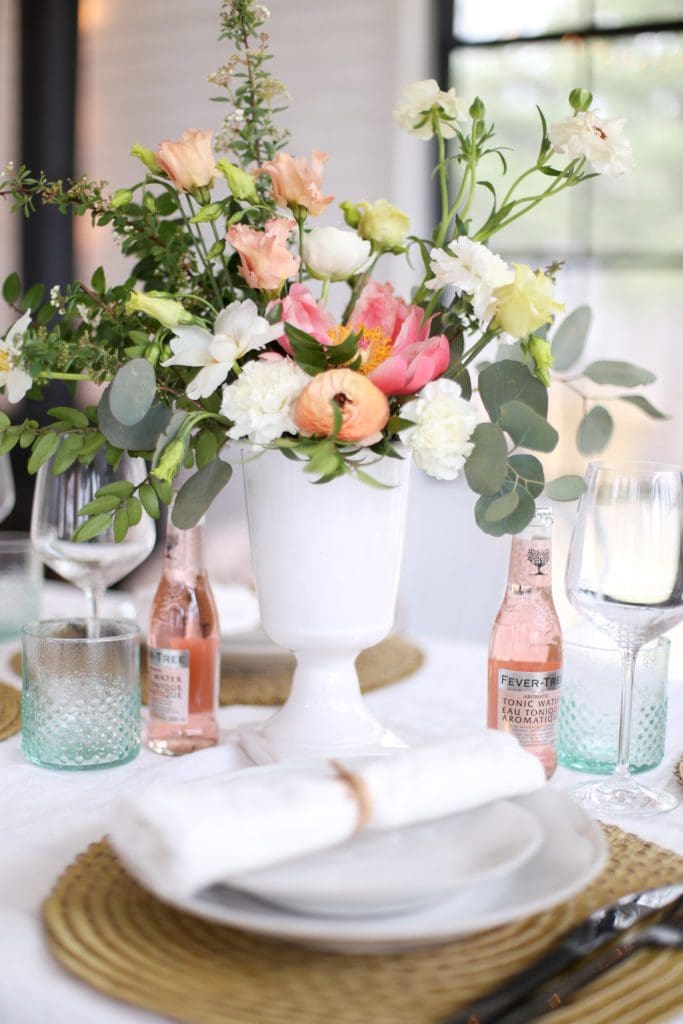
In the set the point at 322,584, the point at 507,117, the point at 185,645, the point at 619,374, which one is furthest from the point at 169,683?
the point at 507,117

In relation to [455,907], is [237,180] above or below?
above

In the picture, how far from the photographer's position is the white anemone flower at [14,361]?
83 centimetres

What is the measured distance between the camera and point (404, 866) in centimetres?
57

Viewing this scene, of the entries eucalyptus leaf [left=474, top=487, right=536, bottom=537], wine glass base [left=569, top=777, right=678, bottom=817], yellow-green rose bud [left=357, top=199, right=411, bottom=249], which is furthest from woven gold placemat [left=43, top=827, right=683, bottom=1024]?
yellow-green rose bud [left=357, top=199, right=411, bottom=249]

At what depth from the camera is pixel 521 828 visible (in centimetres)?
60

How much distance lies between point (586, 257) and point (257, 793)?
3.16m

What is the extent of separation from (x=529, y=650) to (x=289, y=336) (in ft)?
1.00

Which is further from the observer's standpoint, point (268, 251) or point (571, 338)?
point (571, 338)

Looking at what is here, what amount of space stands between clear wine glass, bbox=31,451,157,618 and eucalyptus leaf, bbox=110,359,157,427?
0.74 feet

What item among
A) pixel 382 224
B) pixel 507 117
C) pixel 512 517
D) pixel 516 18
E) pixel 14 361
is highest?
pixel 516 18

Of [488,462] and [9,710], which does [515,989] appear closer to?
[488,462]

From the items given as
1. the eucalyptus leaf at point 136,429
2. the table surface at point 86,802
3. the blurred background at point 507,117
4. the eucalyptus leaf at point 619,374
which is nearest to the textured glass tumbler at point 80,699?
the table surface at point 86,802

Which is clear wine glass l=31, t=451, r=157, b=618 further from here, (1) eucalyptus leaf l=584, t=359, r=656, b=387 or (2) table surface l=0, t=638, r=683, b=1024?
(1) eucalyptus leaf l=584, t=359, r=656, b=387

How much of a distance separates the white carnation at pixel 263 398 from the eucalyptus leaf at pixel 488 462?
5.4 inches
